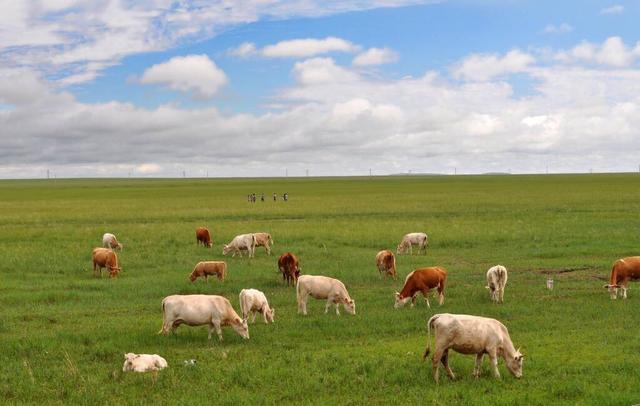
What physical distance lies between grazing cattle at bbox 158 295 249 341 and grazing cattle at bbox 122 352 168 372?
2403 mm

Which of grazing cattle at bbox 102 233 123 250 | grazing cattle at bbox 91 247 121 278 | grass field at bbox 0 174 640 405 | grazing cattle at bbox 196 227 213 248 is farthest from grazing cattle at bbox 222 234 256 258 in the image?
grazing cattle at bbox 91 247 121 278

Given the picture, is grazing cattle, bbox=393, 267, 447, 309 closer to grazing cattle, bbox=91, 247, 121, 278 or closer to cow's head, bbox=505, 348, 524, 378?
cow's head, bbox=505, 348, 524, 378

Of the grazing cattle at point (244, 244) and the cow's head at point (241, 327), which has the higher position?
the grazing cattle at point (244, 244)

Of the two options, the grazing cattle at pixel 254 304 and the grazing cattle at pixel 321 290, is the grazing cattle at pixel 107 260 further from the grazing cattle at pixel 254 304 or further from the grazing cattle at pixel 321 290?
the grazing cattle at pixel 254 304

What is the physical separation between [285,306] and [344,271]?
7227mm

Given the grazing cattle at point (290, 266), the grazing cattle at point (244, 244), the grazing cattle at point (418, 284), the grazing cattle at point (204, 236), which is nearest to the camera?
the grazing cattle at point (418, 284)

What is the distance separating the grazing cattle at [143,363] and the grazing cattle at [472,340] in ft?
18.4

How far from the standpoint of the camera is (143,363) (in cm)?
1283

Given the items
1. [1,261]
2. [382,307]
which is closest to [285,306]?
[382,307]

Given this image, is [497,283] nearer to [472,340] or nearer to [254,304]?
[254,304]

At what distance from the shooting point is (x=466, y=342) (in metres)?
11.9

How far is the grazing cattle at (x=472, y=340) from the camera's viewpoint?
11.9m

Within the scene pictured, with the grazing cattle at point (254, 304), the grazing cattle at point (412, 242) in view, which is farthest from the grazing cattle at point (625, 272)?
the grazing cattle at point (412, 242)

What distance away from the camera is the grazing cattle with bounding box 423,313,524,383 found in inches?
468
